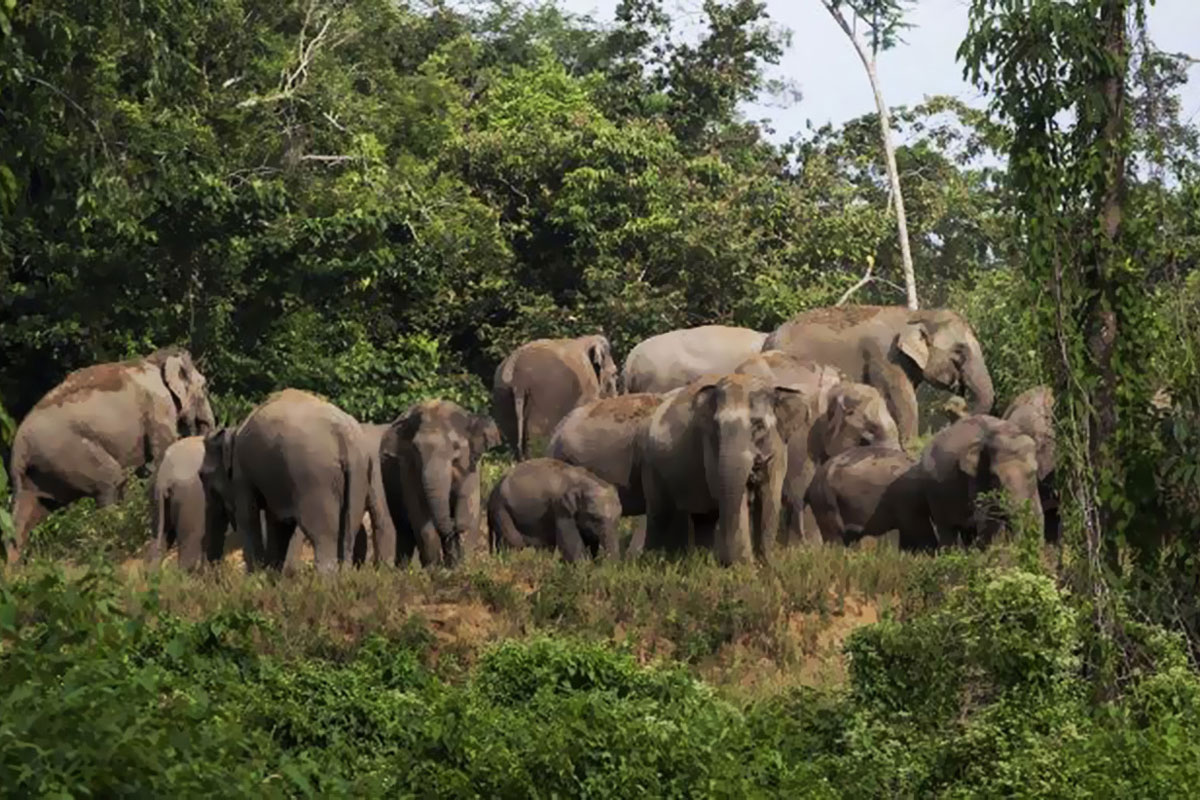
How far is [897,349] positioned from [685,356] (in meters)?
2.45

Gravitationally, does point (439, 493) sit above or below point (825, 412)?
below

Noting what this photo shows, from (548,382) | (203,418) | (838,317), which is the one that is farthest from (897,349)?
(203,418)

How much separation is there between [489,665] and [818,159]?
25.7 metres

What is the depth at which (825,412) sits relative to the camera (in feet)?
69.6

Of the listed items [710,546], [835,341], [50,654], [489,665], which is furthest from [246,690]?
[835,341]

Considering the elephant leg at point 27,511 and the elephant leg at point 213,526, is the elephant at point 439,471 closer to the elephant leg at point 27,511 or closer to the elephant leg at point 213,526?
the elephant leg at point 213,526

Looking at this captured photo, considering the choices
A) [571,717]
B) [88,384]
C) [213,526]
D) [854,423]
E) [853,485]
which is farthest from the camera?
[88,384]

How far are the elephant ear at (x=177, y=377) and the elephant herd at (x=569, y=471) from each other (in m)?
0.06

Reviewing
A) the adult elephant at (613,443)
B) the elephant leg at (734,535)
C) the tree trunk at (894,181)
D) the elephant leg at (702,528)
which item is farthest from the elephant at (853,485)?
the tree trunk at (894,181)

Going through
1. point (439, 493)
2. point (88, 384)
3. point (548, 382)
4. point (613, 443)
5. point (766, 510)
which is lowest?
point (766, 510)

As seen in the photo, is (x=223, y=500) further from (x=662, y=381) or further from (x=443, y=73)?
(x=443, y=73)

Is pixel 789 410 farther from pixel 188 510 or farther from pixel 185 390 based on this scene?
pixel 185 390

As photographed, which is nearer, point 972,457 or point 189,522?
point 972,457

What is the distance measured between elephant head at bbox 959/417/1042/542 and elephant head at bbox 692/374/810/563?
4.45ft
